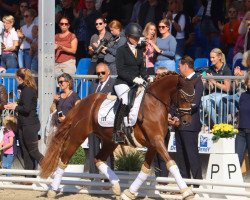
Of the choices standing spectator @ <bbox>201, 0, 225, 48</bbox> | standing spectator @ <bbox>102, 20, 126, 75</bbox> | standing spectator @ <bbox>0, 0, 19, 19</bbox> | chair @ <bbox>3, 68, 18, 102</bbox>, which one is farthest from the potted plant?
standing spectator @ <bbox>0, 0, 19, 19</bbox>

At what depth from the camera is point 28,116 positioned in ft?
55.2

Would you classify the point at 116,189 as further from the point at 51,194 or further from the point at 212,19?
the point at 212,19

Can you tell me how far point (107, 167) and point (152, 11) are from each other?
5855 millimetres

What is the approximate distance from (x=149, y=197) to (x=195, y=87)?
1.84m

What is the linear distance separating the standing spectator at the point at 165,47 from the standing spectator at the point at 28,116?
2.69m

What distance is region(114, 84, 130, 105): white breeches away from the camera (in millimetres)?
14674

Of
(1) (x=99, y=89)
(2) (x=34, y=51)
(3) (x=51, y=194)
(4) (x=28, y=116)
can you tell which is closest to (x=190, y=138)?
(1) (x=99, y=89)

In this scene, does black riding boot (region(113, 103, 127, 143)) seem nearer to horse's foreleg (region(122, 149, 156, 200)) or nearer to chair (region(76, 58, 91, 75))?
horse's foreleg (region(122, 149, 156, 200))

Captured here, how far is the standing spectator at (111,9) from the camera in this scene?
68.6 ft

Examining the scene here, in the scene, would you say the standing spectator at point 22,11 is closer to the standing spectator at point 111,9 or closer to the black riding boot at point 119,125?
the standing spectator at point 111,9

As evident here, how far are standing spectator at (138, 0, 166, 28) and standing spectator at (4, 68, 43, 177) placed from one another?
161 inches

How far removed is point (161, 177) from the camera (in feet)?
50.1

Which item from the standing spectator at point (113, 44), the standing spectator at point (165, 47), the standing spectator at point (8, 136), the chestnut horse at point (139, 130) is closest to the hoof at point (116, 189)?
the chestnut horse at point (139, 130)

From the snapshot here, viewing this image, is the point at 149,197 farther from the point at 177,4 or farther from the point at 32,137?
the point at 177,4
